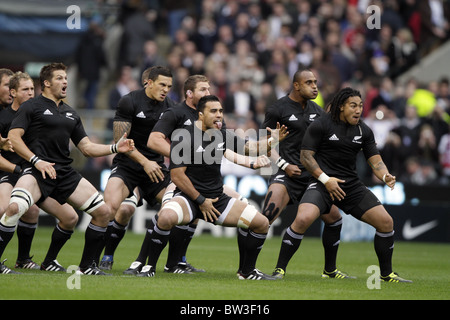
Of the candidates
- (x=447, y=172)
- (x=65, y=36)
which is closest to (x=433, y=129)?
(x=447, y=172)

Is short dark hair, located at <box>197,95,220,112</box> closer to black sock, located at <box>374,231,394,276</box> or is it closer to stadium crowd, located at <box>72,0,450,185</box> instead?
black sock, located at <box>374,231,394,276</box>

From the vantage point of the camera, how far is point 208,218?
1127 cm

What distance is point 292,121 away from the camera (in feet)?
42.0

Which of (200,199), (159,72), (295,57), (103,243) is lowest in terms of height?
(103,243)

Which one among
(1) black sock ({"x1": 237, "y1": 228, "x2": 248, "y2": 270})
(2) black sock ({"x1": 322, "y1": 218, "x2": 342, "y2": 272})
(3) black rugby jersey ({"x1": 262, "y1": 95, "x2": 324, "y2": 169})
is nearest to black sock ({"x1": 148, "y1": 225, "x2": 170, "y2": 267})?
(1) black sock ({"x1": 237, "y1": 228, "x2": 248, "y2": 270})

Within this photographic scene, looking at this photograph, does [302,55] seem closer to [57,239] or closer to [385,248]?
[385,248]

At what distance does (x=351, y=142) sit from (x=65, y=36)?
55.5ft

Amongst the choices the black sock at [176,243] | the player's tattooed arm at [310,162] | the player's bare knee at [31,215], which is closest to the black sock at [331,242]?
the player's tattooed arm at [310,162]

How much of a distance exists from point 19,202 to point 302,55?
1369 centimetres

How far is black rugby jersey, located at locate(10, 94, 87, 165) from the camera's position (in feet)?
36.9

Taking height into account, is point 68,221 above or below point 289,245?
above

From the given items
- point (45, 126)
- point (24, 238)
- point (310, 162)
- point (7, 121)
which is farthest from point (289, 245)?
point (7, 121)

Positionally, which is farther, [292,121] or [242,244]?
[292,121]

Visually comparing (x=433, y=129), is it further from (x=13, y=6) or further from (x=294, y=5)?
(x=13, y=6)
